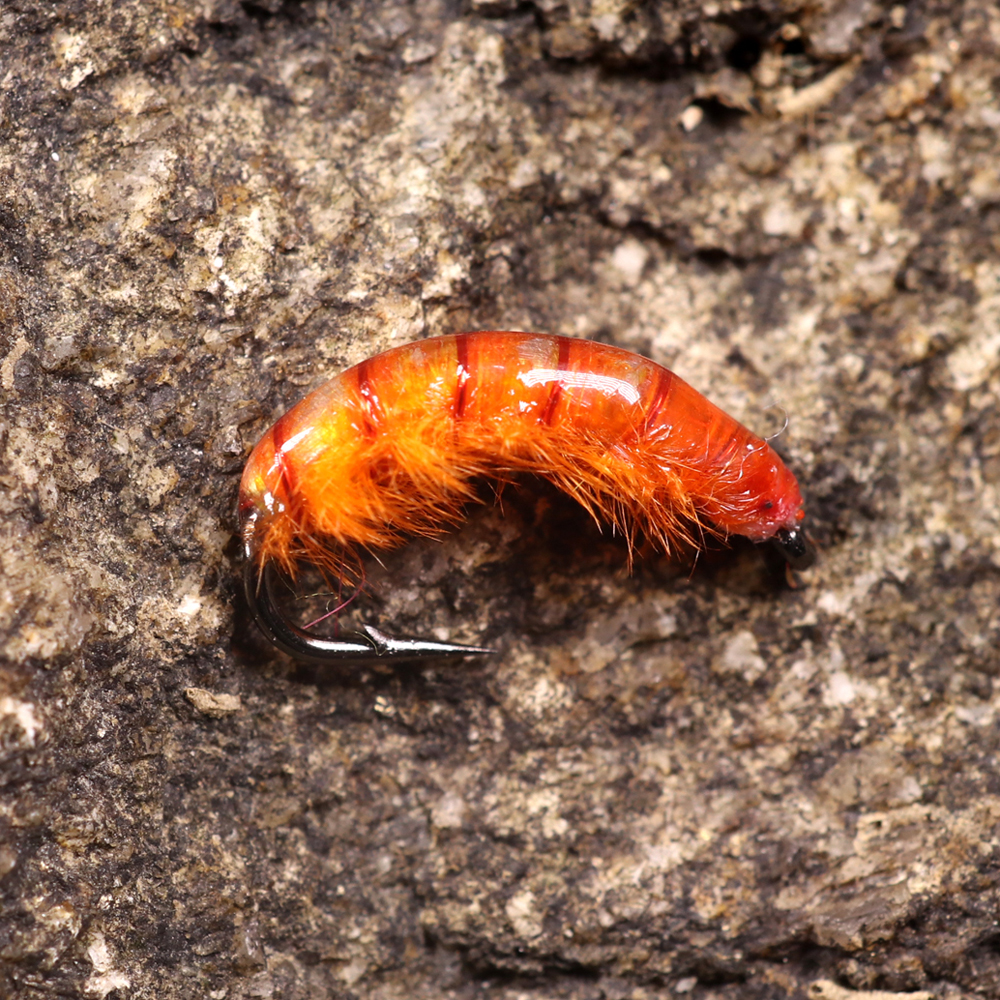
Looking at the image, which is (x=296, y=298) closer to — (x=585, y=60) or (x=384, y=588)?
(x=384, y=588)

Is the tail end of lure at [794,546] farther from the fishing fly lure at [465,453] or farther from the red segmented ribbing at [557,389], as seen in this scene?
the red segmented ribbing at [557,389]

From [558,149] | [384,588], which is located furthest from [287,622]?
[558,149]

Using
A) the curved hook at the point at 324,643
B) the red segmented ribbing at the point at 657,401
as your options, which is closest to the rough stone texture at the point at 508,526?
the curved hook at the point at 324,643

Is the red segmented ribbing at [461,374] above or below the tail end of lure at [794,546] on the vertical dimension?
above

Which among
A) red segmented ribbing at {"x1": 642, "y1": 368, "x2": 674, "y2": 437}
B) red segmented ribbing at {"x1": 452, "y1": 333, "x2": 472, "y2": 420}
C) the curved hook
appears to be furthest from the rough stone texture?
red segmented ribbing at {"x1": 642, "y1": 368, "x2": 674, "y2": 437}

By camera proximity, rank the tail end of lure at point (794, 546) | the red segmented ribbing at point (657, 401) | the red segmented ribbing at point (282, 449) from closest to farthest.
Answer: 1. the red segmented ribbing at point (282, 449)
2. the red segmented ribbing at point (657, 401)
3. the tail end of lure at point (794, 546)

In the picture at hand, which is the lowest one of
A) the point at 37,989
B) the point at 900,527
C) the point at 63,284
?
the point at 37,989
